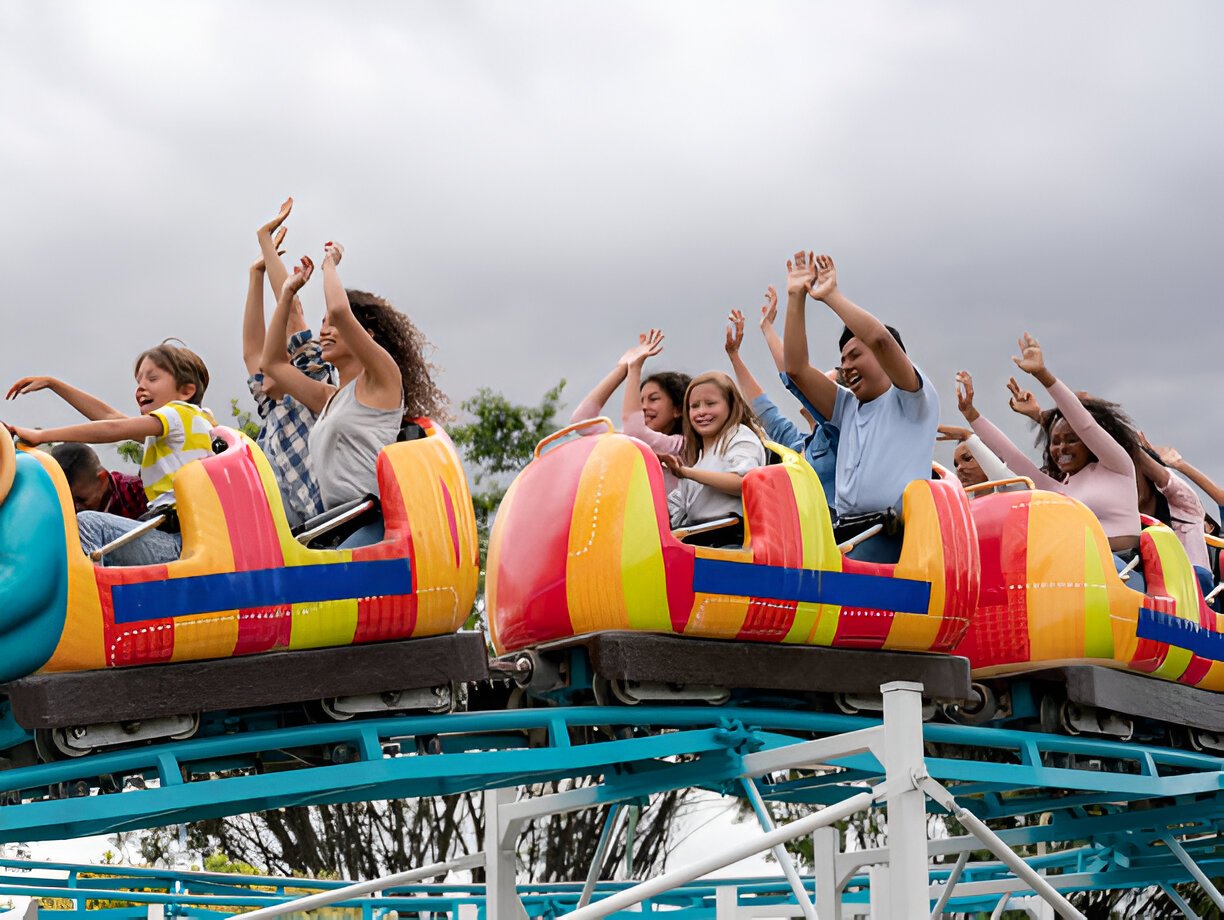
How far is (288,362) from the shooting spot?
210 inches

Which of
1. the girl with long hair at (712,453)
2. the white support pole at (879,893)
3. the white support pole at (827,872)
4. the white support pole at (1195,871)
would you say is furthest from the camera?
the white support pole at (1195,871)

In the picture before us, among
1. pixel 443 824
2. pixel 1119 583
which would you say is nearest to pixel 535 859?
pixel 443 824

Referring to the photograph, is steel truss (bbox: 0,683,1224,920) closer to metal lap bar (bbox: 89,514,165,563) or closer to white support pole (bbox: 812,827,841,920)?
white support pole (bbox: 812,827,841,920)

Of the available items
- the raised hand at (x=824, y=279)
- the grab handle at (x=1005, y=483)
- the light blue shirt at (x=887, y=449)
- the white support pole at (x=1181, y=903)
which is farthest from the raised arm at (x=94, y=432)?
the white support pole at (x=1181, y=903)

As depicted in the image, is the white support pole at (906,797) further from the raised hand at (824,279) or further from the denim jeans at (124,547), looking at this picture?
the denim jeans at (124,547)

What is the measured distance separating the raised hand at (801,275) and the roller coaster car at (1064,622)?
1.16 m

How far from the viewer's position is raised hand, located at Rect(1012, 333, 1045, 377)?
258 inches

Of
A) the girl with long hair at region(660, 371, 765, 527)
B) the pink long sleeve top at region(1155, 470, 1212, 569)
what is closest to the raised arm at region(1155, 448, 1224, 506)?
the pink long sleeve top at region(1155, 470, 1212, 569)

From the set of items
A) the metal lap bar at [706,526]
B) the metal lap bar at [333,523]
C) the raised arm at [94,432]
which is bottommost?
the metal lap bar at [333,523]

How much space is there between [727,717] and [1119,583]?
1.78 metres

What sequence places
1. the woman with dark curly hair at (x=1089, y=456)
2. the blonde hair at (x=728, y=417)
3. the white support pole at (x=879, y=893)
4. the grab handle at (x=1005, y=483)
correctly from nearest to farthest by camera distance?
the blonde hair at (x=728, y=417) → the white support pole at (x=879, y=893) → the grab handle at (x=1005, y=483) → the woman with dark curly hair at (x=1089, y=456)

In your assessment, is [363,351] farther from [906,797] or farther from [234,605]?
[906,797]

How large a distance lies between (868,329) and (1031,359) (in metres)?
1.32

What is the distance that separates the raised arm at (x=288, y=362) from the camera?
5133 mm
